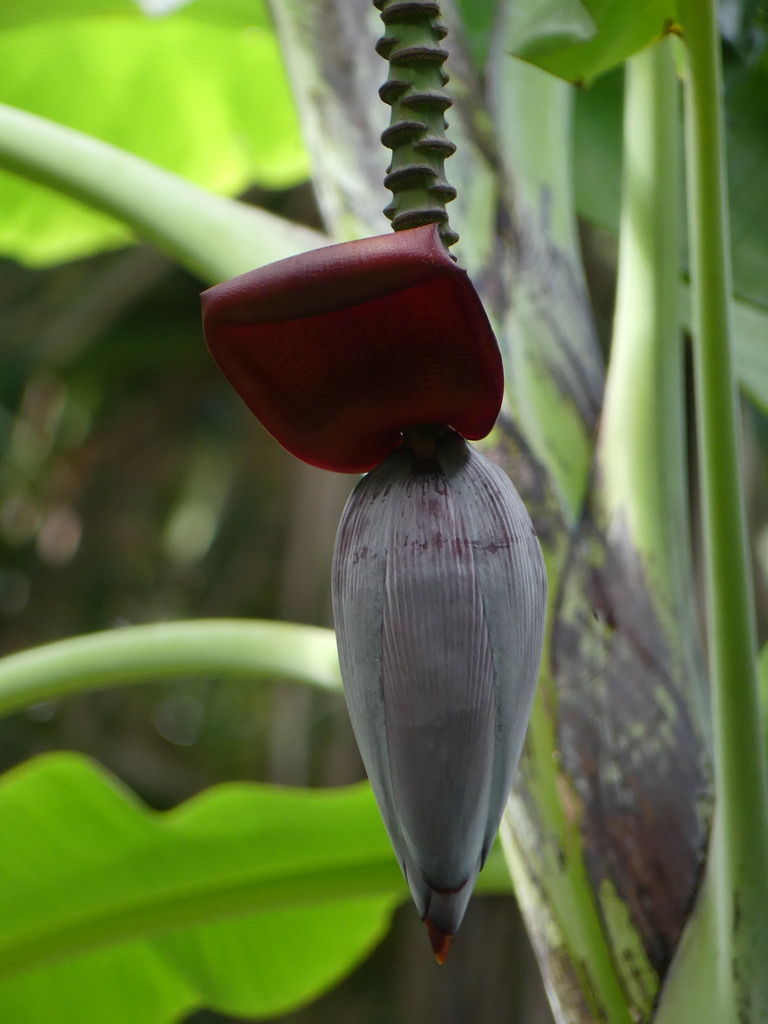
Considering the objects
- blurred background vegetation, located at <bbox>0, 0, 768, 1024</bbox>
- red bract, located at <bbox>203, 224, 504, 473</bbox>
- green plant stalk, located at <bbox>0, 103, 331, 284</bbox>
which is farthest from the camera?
blurred background vegetation, located at <bbox>0, 0, 768, 1024</bbox>

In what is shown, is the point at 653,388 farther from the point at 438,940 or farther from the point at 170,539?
the point at 170,539

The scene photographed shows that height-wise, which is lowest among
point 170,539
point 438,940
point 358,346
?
point 438,940

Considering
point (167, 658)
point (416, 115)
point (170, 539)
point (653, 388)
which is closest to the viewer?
point (416, 115)

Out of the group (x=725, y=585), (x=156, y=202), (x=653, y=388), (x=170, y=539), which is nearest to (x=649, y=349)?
(x=653, y=388)

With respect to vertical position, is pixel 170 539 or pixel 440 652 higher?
pixel 170 539

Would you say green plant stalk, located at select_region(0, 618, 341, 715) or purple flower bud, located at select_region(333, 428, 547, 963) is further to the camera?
green plant stalk, located at select_region(0, 618, 341, 715)

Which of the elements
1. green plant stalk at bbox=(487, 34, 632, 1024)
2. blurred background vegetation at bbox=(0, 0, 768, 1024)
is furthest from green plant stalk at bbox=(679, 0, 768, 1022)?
blurred background vegetation at bbox=(0, 0, 768, 1024)

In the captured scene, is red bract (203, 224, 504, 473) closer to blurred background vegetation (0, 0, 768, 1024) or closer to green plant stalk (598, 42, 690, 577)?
green plant stalk (598, 42, 690, 577)
